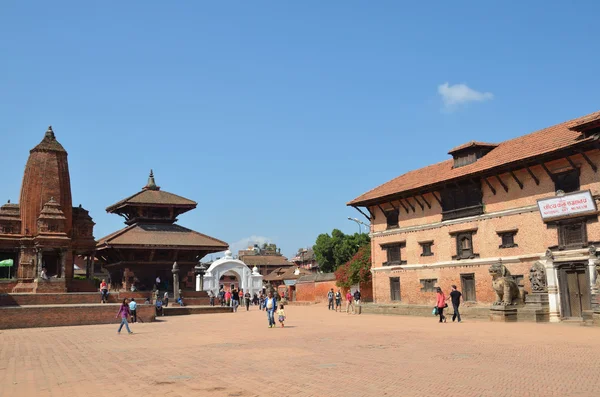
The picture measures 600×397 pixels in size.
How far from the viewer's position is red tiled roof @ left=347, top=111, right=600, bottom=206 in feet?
81.7

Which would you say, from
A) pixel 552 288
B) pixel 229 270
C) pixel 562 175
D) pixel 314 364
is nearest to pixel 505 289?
pixel 552 288

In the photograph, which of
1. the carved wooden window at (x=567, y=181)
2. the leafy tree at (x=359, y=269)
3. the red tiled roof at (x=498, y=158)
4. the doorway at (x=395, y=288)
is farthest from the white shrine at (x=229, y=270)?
the carved wooden window at (x=567, y=181)

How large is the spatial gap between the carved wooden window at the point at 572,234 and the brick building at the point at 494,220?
0.04 metres

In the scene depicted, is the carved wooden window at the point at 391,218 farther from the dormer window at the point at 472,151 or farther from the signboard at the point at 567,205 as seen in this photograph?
the signboard at the point at 567,205

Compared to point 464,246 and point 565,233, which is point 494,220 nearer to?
point 464,246

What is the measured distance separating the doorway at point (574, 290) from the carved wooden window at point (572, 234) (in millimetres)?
854

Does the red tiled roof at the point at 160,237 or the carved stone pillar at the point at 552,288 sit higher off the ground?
the red tiled roof at the point at 160,237

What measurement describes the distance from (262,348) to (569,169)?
54.1 feet

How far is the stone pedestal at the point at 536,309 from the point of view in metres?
23.7

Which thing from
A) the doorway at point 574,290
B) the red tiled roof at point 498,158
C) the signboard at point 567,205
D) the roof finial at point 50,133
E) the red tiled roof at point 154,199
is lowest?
the doorway at point 574,290

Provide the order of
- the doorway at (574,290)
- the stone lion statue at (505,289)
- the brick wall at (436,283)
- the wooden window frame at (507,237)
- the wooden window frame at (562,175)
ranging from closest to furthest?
1. the doorway at (574,290)
2. the wooden window frame at (562,175)
3. the stone lion statue at (505,289)
4. the wooden window frame at (507,237)
5. the brick wall at (436,283)

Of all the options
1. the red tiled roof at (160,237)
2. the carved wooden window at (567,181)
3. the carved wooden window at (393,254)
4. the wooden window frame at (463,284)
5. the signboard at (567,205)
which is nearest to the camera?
the signboard at (567,205)

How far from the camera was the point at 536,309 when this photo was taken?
2381 centimetres

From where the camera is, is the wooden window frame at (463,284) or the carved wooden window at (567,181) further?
the wooden window frame at (463,284)
